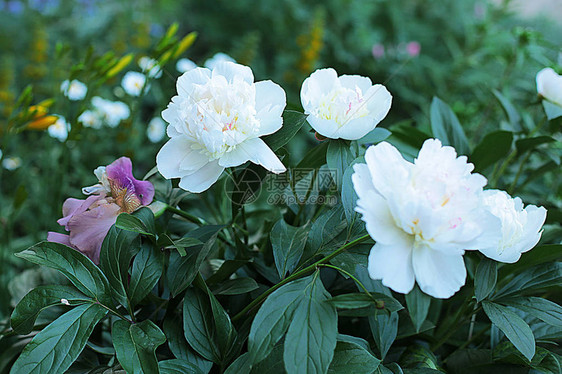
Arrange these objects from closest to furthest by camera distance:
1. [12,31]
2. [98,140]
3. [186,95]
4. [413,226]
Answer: [413,226] → [186,95] → [98,140] → [12,31]

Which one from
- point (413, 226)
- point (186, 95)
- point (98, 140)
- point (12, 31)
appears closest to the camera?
point (413, 226)

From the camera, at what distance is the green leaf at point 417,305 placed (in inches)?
16.3

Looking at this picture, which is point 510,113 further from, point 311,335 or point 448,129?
point 311,335

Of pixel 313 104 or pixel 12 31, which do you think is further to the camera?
pixel 12 31

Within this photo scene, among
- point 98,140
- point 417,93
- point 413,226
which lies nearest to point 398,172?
point 413,226

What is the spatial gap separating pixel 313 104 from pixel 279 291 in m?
0.21

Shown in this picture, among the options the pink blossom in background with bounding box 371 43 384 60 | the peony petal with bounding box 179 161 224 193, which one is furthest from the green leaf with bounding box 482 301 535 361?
the pink blossom in background with bounding box 371 43 384 60

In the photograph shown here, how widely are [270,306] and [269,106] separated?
0.20 m

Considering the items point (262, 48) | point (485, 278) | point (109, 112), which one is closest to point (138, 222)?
point (485, 278)

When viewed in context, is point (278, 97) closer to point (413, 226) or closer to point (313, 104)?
point (313, 104)

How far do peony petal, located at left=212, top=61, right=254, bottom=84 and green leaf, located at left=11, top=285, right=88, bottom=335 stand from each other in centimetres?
27

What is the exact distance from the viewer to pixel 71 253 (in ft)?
1.64

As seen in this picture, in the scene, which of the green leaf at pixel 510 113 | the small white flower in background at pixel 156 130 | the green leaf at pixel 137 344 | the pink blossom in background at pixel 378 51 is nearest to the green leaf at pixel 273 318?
the green leaf at pixel 137 344

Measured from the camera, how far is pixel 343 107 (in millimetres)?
517
